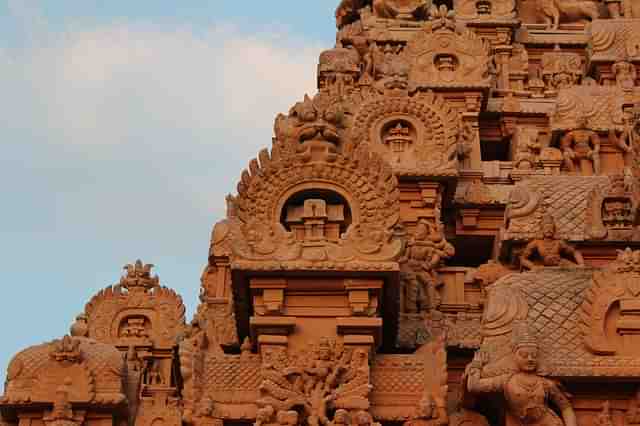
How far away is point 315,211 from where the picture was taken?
22.6 m

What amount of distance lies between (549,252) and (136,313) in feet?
38.8

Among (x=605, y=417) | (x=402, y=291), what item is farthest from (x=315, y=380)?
(x=605, y=417)

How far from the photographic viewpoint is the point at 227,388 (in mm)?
22609

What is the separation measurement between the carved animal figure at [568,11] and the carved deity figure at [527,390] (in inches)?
694

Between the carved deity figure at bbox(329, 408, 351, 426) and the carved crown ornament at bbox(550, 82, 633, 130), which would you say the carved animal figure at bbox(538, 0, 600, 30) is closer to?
the carved crown ornament at bbox(550, 82, 633, 130)

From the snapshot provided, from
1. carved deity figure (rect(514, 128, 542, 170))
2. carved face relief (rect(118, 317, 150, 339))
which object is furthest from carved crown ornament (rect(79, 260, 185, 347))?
carved deity figure (rect(514, 128, 542, 170))

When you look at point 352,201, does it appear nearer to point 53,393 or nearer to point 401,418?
point 401,418

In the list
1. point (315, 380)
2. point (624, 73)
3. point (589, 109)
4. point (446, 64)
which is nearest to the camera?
point (315, 380)

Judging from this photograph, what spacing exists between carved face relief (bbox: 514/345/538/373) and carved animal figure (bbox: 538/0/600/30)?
17.7m

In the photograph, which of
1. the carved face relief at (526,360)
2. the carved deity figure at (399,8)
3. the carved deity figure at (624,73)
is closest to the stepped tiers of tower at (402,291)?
the carved face relief at (526,360)

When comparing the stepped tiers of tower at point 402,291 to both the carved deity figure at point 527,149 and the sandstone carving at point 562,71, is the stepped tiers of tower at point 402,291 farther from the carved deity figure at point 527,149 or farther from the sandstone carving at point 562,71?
the sandstone carving at point 562,71

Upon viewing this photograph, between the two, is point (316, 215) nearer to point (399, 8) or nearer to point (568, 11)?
point (399, 8)

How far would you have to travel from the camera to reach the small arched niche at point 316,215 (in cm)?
2253

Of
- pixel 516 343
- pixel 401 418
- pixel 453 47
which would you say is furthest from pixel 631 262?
pixel 453 47
